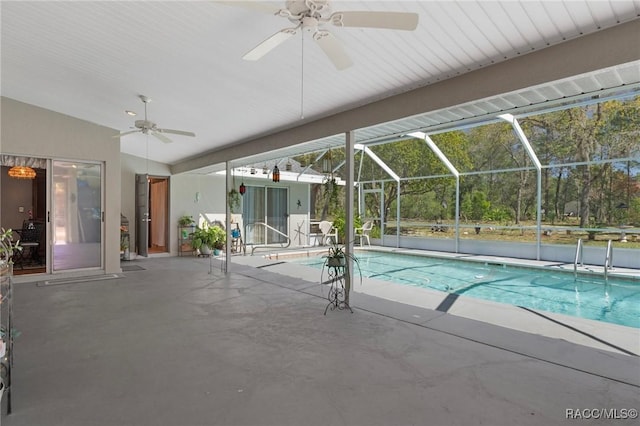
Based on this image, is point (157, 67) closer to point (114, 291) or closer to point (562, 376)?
point (114, 291)

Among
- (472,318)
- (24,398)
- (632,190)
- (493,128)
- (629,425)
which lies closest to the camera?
(629,425)

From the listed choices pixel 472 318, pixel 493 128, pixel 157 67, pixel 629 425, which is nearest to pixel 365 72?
pixel 157 67

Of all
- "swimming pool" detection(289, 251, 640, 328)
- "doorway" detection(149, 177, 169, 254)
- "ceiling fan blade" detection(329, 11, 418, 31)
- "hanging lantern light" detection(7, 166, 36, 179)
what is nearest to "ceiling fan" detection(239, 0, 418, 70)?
"ceiling fan blade" detection(329, 11, 418, 31)

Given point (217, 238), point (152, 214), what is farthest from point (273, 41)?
point (152, 214)

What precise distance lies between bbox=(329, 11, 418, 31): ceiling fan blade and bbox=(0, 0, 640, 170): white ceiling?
1.48ft

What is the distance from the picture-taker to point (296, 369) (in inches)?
118

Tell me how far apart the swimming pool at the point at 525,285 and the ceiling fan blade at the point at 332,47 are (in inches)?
186

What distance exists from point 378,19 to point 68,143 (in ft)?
23.2

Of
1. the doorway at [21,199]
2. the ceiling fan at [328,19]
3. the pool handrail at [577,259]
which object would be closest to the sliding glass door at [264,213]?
the doorway at [21,199]

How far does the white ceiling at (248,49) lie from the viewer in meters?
2.92

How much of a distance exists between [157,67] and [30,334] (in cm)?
327

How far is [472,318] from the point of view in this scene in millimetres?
4410

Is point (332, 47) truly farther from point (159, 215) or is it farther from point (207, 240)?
point (159, 215)

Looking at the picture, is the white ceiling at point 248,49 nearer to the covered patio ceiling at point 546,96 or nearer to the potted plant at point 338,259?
the covered patio ceiling at point 546,96
